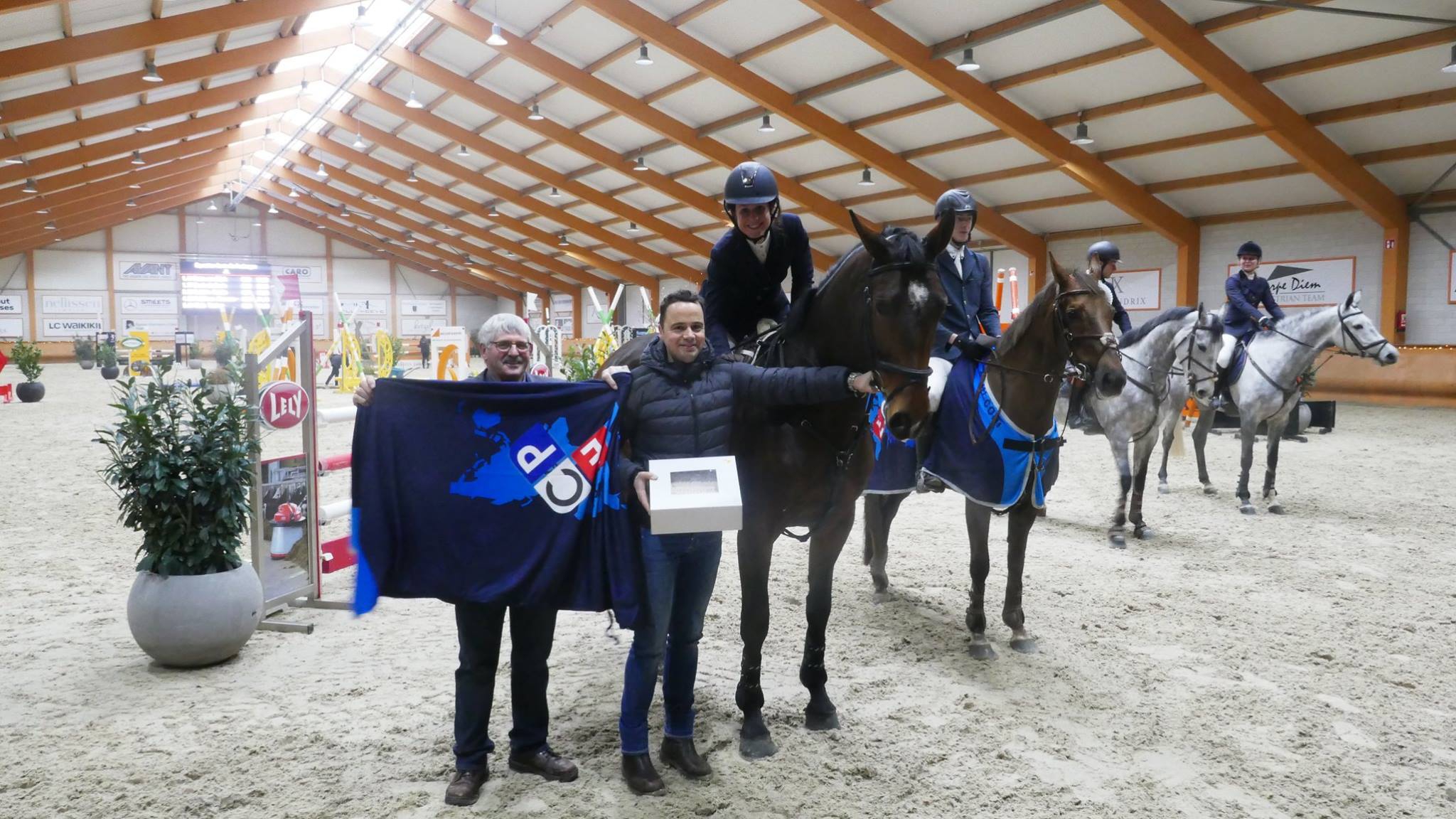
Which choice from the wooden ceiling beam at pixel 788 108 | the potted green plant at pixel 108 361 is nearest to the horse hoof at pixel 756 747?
the wooden ceiling beam at pixel 788 108

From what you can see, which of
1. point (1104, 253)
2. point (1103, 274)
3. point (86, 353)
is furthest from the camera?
point (86, 353)

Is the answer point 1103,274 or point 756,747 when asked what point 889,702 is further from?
point 1103,274

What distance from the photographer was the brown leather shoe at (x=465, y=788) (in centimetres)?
259

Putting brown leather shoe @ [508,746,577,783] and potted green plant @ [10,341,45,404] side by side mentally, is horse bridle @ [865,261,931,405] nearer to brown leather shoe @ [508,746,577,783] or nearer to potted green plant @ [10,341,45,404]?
brown leather shoe @ [508,746,577,783]

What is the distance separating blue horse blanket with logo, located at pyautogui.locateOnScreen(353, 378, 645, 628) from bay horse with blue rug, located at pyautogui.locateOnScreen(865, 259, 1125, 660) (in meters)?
1.97

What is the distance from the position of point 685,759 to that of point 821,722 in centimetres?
62

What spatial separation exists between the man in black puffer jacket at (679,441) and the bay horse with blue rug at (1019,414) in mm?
1536

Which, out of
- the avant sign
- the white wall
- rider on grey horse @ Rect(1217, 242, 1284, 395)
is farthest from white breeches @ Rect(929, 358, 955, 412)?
the white wall

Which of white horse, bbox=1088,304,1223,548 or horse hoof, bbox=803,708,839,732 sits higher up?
white horse, bbox=1088,304,1223,548

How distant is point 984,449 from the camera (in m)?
3.95

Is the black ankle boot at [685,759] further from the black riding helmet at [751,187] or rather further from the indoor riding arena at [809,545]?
the black riding helmet at [751,187]

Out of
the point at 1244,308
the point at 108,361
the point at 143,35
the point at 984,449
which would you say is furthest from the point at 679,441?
the point at 108,361

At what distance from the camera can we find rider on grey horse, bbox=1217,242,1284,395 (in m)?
7.59

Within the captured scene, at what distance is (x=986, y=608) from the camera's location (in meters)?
4.61
